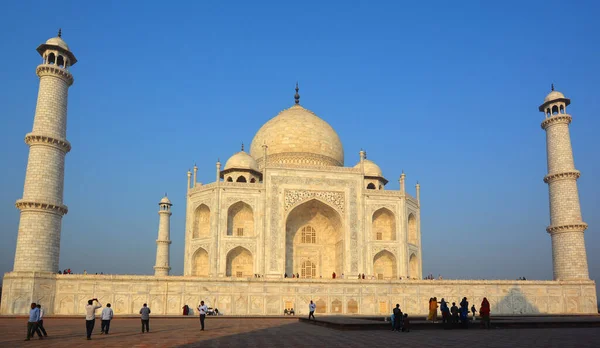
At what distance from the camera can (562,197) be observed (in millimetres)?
28219

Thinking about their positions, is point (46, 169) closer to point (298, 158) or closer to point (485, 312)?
point (298, 158)

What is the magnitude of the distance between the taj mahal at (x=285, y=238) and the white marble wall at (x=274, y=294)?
45 mm

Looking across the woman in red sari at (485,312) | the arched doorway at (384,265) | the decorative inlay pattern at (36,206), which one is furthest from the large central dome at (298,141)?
the woman in red sari at (485,312)

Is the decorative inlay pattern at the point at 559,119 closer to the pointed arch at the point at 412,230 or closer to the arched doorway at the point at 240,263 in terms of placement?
the pointed arch at the point at 412,230

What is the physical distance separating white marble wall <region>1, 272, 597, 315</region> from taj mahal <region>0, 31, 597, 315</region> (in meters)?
0.04

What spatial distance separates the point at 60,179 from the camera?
77.4 ft

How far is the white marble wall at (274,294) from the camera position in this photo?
2242 centimetres

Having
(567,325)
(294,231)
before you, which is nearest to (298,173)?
(294,231)

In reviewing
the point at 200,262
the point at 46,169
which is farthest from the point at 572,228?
the point at 46,169

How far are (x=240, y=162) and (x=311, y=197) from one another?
4.94m

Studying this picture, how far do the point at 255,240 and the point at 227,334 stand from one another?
17127 millimetres

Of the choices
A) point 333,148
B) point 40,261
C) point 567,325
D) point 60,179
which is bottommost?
point 567,325

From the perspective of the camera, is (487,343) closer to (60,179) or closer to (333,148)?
(60,179)

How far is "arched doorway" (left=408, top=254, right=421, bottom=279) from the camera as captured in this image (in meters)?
32.1
